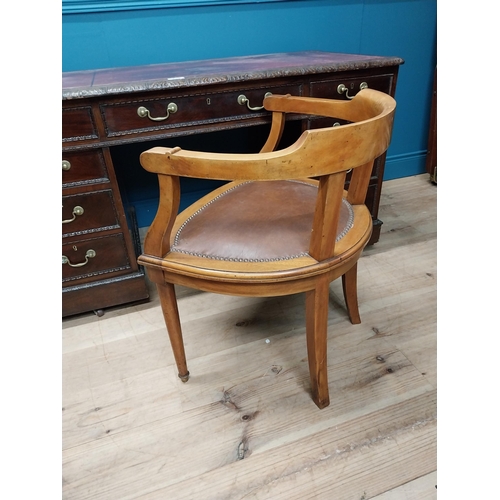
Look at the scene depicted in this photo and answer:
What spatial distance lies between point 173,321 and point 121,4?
134 centimetres

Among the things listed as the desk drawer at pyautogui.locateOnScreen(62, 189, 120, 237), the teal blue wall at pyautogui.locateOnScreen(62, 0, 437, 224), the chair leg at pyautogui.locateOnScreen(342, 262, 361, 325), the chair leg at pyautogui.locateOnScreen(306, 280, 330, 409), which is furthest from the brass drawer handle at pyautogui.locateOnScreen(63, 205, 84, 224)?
the chair leg at pyautogui.locateOnScreen(342, 262, 361, 325)

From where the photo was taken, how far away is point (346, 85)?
1414 millimetres

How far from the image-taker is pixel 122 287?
59.0 inches

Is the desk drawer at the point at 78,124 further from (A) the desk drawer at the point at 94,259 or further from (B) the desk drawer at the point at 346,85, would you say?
(B) the desk drawer at the point at 346,85

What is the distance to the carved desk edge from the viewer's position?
1162 mm

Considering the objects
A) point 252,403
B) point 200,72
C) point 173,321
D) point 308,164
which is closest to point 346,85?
point 200,72

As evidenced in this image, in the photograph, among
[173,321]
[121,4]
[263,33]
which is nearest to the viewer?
[173,321]

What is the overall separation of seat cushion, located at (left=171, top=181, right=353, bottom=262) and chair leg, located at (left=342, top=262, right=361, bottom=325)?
11.5 inches

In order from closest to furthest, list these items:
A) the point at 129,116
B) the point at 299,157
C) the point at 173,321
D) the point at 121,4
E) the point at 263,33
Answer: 1. the point at 299,157
2. the point at 173,321
3. the point at 129,116
4. the point at 121,4
5. the point at 263,33

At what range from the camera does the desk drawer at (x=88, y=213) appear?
1.30m

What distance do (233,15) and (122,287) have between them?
1304 millimetres

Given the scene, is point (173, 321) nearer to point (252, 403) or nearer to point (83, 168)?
point (252, 403)

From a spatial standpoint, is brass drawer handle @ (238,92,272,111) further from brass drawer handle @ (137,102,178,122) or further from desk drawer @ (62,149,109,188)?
desk drawer @ (62,149,109,188)

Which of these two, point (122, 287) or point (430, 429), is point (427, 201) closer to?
point (430, 429)
